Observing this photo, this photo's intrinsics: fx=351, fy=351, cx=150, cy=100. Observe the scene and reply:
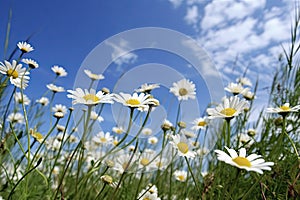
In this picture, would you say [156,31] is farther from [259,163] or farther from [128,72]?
[259,163]

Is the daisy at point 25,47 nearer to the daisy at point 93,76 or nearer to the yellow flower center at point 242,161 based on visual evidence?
the daisy at point 93,76

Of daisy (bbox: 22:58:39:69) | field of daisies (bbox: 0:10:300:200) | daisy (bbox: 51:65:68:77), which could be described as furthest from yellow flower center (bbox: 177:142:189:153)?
daisy (bbox: 51:65:68:77)

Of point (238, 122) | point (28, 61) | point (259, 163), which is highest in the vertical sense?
point (238, 122)

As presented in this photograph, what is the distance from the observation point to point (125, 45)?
4.20ft

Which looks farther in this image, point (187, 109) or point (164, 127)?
point (187, 109)

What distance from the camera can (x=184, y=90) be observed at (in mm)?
1293

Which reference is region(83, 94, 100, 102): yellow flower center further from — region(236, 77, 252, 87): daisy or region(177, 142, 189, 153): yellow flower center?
region(236, 77, 252, 87): daisy

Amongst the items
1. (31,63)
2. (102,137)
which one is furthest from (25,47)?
(102,137)

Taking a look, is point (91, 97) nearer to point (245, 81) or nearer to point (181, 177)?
point (181, 177)

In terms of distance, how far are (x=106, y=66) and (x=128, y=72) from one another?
246 mm

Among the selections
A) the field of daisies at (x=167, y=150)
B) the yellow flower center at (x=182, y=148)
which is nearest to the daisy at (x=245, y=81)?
the field of daisies at (x=167, y=150)

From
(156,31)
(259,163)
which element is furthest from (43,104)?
(259,163)

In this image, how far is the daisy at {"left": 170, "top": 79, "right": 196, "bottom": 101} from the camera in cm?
129

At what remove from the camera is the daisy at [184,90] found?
1.29 meters
